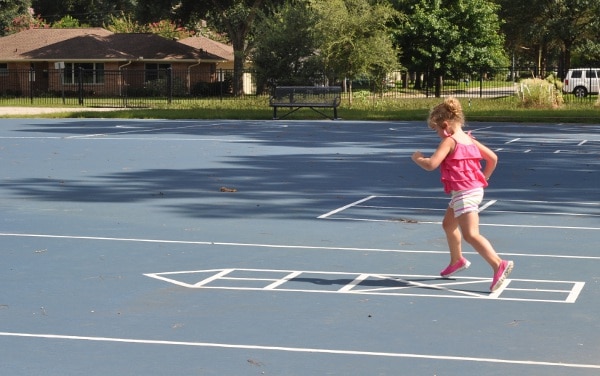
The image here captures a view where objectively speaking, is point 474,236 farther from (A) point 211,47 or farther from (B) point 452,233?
(A) point 211,47

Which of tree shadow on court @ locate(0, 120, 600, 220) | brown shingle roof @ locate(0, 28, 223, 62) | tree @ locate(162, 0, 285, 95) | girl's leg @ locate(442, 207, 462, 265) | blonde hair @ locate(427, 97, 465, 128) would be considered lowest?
tree shadow on court @ locate(0, 120, 600, 220)

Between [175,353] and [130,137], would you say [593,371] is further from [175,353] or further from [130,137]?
[130,137]

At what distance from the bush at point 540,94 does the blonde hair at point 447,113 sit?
33808 mm

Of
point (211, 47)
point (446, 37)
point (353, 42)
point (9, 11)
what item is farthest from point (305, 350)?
point (9, 11)

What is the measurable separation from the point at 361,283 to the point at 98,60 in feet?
190

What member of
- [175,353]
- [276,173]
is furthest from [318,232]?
[276,173]

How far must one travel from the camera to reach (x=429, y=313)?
836cm

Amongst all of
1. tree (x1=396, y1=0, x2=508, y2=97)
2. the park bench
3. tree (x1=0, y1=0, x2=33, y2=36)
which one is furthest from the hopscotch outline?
tree (x1=0, y1=0, x2=33, y2=36)

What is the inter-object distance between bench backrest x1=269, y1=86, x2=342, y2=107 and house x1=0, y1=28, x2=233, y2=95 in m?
26.6

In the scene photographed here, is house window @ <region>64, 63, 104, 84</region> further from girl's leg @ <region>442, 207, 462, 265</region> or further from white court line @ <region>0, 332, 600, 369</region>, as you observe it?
white court line @ <region>0, 332, 600, 369</region>

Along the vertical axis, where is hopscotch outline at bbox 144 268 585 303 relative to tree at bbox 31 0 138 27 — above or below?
below

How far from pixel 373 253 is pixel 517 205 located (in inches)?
176

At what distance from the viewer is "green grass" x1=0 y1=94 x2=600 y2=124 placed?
122 ft

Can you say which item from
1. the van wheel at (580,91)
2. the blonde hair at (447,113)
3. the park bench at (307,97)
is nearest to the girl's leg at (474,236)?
the blonde hair at (447,113)
